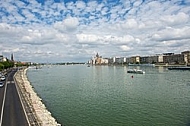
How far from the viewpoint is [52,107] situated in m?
37.2

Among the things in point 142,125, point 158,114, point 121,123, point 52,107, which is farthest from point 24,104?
point 158,114

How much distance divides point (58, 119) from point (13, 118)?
6.71m

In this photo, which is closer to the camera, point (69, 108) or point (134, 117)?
point (134, 117)

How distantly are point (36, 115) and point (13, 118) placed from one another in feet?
9.25

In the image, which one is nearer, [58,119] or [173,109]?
[58,119]

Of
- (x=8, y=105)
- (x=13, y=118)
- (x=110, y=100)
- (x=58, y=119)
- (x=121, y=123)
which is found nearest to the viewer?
(x=13, y=118)

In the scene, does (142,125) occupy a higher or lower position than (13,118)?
lower

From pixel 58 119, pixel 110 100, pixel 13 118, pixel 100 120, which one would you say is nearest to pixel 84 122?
pixel 100 120

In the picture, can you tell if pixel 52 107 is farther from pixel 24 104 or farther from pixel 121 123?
pixel 121 123

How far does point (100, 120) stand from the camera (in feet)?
95.1

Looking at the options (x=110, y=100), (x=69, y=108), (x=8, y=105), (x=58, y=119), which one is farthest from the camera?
(x=110, y=100)

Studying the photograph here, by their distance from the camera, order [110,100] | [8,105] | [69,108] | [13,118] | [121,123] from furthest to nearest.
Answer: [110,100]
[69,108]
[8,105]
[121,123]
[13,118]

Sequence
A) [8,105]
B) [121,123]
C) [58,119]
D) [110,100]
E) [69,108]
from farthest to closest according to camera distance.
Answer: [110,100], [69,108], [8,105], [58,119], [121,123]

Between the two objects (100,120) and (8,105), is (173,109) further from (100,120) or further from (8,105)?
(8,105)
